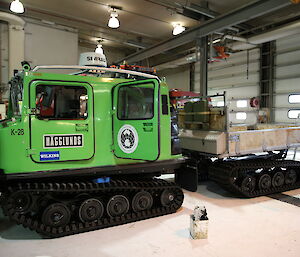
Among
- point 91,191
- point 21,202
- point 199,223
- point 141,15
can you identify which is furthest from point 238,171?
point 141,15

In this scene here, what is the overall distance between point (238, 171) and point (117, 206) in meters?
2.63

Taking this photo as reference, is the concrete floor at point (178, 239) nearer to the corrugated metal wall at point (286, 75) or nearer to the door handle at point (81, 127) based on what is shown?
the door handle at point (81, 127)

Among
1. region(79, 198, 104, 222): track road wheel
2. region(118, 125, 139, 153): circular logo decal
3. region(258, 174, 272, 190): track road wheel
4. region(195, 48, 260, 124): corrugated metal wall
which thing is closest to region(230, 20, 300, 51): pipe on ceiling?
region(195, 48, 260, 124): corrugated metal wall

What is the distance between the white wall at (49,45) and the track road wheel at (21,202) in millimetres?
7590

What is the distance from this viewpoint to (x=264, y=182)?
5.43 meters

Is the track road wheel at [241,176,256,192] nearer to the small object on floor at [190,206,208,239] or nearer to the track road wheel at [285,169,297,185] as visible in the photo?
the track road wheel at [285,169,297,185]

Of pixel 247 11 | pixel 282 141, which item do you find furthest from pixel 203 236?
pixel 247 11

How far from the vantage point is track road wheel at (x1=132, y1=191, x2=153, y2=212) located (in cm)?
404

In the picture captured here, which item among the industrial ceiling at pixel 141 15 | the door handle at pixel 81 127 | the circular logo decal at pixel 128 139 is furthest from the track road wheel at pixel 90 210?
the industrial ceiling at pixel 141 15

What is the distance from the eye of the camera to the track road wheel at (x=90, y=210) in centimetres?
367

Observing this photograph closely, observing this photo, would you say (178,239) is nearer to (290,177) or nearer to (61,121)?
(61,121)

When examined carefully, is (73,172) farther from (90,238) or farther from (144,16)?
(144,16)

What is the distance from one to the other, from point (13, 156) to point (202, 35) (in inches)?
265

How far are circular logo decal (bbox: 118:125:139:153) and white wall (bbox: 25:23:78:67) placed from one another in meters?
7.50
